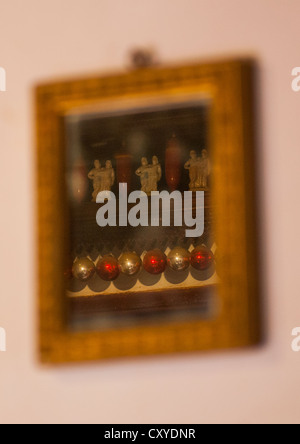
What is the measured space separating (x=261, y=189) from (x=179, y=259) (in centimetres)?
30

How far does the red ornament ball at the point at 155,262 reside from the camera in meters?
2.00

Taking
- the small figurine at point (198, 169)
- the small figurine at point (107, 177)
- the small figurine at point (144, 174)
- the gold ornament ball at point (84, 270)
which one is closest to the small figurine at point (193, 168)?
the small figurine at point (198, 169)

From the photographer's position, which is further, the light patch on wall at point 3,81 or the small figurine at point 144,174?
the light patch on wall at point 3,81

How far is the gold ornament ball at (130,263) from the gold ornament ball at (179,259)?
0.31ft

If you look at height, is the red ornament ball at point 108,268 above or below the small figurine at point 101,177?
below

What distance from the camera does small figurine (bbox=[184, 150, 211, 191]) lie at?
6.44 ft

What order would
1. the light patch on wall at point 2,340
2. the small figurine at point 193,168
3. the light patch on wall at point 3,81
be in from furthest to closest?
the light patch on wall at point 3,81 → the light patch on wall at point 2,340 → the small figurine at point 193,168

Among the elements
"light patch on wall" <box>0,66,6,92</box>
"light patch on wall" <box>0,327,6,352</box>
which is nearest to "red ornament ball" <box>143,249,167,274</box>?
"light patch on wall" <box>0,327,6,352</box>

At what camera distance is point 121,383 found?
199 centimetres

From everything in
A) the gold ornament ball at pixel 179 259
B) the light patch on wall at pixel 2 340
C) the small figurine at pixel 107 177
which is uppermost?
the small figurine at pixel 107 177

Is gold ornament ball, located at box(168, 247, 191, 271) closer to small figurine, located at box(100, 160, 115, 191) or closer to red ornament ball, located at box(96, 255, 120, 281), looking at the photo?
red ornament ball, located at box(96, 255, 120, 281)

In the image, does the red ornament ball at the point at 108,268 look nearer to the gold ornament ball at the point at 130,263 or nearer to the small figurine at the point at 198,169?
the gold ornament ball at the point at 130,263

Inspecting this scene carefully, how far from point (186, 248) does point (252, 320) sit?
11.1 inches

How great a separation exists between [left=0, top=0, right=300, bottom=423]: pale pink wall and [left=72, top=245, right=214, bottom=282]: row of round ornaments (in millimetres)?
167
